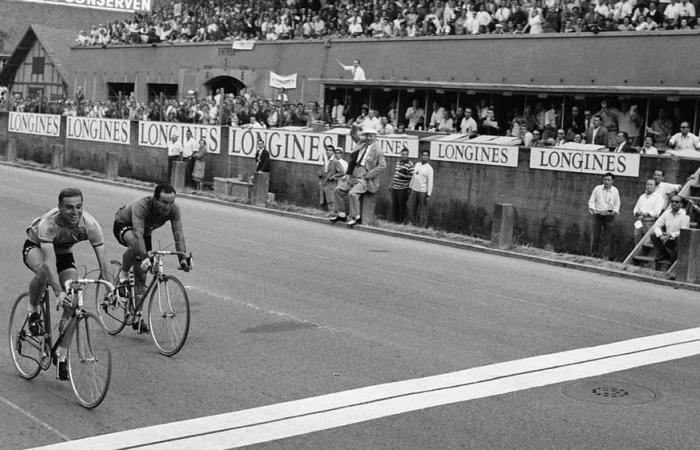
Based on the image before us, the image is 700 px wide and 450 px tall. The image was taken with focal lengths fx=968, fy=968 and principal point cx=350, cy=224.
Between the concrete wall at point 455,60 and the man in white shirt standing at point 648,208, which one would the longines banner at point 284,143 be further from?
the man in white shirt standing at point 648,208

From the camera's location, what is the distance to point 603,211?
1795cm

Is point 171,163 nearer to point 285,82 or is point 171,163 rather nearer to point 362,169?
point 285,82

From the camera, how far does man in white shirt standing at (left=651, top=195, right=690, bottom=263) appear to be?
53.6 feet

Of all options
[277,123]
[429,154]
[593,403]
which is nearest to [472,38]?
[277,123]

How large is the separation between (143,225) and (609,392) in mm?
4825

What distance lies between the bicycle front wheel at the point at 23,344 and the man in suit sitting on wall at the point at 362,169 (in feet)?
42.2

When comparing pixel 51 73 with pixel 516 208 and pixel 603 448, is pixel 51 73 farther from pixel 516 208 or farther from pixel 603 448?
pixel 603 448

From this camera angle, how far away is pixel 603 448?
22.7 feet

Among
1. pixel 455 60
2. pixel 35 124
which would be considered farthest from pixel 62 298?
pixel 35 124

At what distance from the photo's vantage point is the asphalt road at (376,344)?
7.30 meters

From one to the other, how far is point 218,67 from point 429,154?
20.3 m

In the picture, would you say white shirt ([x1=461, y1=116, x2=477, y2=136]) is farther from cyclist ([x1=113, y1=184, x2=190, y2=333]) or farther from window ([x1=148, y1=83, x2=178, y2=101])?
window ([x1=148, y1=83, x2=178, y2=101])

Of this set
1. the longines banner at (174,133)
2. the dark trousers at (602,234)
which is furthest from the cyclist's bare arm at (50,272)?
the longines banner at (174,133)

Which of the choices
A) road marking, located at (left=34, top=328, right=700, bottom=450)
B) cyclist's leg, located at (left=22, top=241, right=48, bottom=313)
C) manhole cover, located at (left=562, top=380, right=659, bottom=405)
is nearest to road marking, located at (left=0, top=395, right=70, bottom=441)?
road marking, located at (left=34, top=328, right=700, bottom=450)
